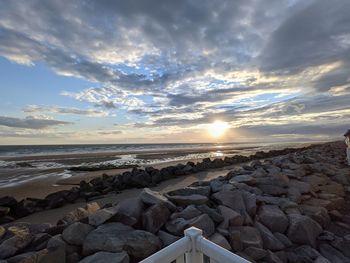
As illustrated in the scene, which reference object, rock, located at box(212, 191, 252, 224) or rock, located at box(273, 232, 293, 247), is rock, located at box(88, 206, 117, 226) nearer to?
rock, located at box(212, 191, 252, 224)

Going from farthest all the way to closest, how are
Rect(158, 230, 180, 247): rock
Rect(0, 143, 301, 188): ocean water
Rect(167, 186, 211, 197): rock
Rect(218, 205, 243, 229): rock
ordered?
Rect(0, 143, 301, 188): ocean water < Rect(167, 186, 211, 197): rock < Rect(218, 205, 243, 229): rock < Rect(158, 230, 180, 247): rock

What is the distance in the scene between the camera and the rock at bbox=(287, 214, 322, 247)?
4590 millimetres

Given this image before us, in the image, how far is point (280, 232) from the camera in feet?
15.6

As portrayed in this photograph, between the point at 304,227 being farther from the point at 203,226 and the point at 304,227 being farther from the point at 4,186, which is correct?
the point at 4,186

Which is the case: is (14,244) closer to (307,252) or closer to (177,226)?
(177,226)

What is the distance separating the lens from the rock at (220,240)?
3.65 metres

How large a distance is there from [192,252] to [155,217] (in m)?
2.10

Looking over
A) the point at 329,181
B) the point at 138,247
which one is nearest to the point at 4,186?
the point at 138,247

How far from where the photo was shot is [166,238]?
3.56m

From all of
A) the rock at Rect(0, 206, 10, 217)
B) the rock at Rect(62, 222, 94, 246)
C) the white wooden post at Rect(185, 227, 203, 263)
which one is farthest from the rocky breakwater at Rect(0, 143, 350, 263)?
the rock at Rect(0, 206, 10, 217)

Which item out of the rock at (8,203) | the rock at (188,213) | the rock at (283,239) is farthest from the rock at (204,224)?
the rock at (8,203)

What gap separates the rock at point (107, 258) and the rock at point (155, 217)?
33.5 inches

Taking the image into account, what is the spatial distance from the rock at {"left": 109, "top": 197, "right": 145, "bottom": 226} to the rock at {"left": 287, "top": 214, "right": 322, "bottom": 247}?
8.74 ft

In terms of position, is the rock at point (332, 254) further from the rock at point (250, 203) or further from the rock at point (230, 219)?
the rock at point (230, 219)
